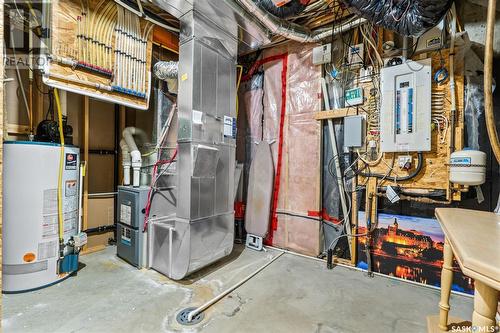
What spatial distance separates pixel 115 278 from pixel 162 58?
2.64 meters

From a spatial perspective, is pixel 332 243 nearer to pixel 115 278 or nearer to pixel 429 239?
pixel 429 239

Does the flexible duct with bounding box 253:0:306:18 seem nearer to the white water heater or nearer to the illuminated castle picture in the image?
the illuminated castle picture

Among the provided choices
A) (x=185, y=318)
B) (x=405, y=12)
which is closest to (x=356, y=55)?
(x=405, y=12)

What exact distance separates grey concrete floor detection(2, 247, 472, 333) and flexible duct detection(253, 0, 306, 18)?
2614mm

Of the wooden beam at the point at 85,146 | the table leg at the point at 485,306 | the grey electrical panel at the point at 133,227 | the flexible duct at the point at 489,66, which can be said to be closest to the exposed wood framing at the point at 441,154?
the flexible duct at the point at 489,66

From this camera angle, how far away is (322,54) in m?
2.79

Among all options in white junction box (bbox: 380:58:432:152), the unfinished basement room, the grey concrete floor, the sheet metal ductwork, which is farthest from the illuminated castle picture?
the sheet metal ductwork

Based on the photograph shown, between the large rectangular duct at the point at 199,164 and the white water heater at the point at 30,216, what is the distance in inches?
33.3

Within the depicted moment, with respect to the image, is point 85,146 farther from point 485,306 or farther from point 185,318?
point 485,306

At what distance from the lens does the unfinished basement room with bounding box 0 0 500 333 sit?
1895mm

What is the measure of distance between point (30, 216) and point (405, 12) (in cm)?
350

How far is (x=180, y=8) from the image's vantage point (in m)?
2.26

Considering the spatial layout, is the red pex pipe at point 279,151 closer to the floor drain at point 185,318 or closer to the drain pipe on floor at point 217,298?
the drain pipe on floor at point 217,298

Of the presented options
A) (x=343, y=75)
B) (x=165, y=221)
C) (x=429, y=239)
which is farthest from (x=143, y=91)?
(x=429, y=239)
